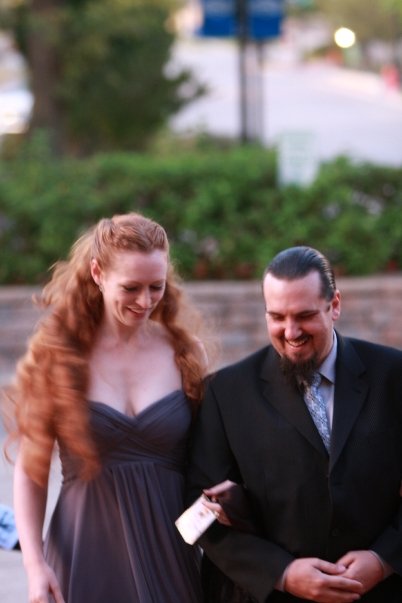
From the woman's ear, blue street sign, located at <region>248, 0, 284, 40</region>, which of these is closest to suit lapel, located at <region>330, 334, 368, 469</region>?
the woman's ear

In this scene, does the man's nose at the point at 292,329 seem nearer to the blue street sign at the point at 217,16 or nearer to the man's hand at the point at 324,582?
the man's hand at the point at 324,582

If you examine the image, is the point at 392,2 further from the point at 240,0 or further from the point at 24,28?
the point at 24,28

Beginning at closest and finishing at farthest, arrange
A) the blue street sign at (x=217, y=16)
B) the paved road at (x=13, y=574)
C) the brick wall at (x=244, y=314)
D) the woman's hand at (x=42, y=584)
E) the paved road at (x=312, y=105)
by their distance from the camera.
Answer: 1. the woman's hand at (x=42, y=584)
2. the paved road at (x=13, y=574)
3. the brick wall at (x=244, y=314)
4. the blue street sign at (x=217, y=16)
5. the paved road at (x=312, y=105)

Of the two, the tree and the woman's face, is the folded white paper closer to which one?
the woman's face

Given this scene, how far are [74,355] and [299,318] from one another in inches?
29.6

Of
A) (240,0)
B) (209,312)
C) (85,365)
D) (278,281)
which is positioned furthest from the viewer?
(240,0)

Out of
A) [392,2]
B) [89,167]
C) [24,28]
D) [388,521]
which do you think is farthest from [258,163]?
[388,521]

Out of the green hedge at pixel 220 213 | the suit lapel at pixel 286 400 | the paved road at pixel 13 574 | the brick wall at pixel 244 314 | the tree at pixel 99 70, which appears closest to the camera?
the suit lapel at pixel 286 400

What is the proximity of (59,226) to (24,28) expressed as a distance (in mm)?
7763

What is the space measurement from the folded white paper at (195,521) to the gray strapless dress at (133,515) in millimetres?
285

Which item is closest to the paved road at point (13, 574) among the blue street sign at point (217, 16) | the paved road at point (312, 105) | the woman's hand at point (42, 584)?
the woman's hand at point (42, 584)

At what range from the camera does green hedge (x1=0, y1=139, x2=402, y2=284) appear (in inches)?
458

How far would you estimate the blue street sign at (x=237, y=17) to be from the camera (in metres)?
16.8

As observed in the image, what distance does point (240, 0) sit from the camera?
16.6 meters
